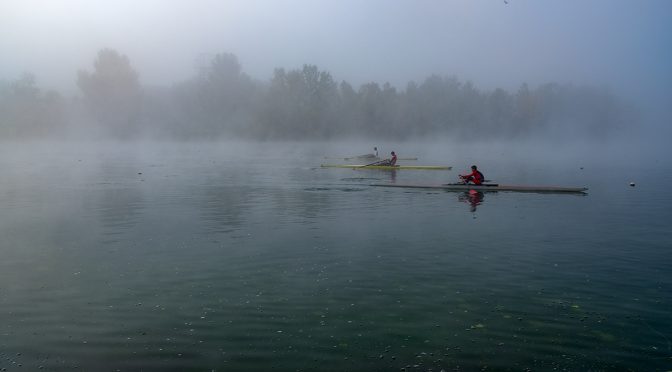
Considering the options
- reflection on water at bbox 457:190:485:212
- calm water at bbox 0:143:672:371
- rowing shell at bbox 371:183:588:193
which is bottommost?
calm water at bbox 0:143:672:371

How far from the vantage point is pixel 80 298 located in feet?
45.7

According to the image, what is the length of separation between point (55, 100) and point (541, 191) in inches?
6297

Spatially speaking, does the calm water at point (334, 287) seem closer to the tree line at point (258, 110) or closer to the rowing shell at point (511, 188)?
the rowing shell at point (511, 188)

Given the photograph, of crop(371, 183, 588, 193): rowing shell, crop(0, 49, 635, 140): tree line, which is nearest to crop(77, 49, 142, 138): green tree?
crop(0, 49, 635, 140): tree line

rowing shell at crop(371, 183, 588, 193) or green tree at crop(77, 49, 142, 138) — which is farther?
green tree at crop(77, 49, 142, 138)

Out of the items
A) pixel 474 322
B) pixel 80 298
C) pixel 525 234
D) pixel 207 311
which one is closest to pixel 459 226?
pixel 525 234

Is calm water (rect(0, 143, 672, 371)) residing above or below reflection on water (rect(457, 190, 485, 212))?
below

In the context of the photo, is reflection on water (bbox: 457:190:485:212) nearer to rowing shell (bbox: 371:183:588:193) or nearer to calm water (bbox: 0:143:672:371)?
rowing shell (bbox: 371:183:588:193)

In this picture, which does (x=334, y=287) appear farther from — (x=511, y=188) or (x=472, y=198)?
(x=511, y=188)

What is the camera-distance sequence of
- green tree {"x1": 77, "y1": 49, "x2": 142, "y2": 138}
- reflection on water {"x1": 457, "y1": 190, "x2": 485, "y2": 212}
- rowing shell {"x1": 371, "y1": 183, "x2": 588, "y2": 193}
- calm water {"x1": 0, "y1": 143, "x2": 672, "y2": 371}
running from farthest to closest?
1. green tree {"x1": 77, "y1": 49, "x2": 142, "y2": 138}
2. rowing shell {"x1": 371, "y1": 183, "x2": 588, "y2": 193}
3. reflection on water {"x1": 457, "y1": 190, "x2": 485, "y2": 212}
4. calm water {"x1": 0, "y1": 143, "x2": 672, "y2": 371}

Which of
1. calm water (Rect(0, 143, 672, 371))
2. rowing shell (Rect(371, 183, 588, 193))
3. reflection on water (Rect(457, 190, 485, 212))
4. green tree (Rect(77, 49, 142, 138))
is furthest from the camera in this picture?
green tree (Rect(77, 49, 142, 138))

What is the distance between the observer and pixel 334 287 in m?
14.7

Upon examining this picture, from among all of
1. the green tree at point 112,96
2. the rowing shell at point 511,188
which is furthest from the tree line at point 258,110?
the rowing shell at point 511,188

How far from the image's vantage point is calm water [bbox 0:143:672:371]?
10.7 m
